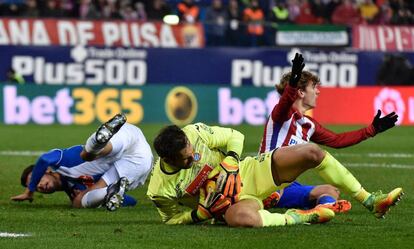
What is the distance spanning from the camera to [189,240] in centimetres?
977

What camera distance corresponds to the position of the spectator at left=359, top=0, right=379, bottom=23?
1368 inches

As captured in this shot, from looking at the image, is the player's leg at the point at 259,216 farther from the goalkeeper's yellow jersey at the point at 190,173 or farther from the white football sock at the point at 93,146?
the white football sock at the point at 93,146

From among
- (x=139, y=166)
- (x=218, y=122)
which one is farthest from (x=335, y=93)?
(x=139, y=166)

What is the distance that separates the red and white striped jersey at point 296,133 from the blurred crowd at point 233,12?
64.7 ft

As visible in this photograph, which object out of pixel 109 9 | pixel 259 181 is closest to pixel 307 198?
A: pixel 259 181

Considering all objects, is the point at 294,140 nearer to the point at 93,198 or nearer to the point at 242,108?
the point at 93,198

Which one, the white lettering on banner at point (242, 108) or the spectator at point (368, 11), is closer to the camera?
the white lettering on banner at point (242, 108)

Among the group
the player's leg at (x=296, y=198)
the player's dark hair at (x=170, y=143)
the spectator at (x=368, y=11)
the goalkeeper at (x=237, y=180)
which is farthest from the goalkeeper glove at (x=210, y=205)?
the spectator at (x=368, y=11)

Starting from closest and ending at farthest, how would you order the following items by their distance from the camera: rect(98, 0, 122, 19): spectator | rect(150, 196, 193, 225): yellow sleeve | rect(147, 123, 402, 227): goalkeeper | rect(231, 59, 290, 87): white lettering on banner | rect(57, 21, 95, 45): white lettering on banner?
rect(147, 123, 402, 227): goalkeeper → rect(150, 196, 193, 225): yellow sleeve → rect(57, 21, 95, 45): white lettering on banner → rect(231, 59, 290, 87): white lettering on banner → rect(98, 0, 122, 19): spectator

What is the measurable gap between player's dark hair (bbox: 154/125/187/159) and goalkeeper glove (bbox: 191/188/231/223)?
655 mm

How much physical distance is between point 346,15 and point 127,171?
2282cm

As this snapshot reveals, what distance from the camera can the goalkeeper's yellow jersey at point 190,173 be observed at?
419 inches

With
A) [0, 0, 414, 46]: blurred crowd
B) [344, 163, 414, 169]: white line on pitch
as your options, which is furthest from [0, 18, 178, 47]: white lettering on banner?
[344, 163, 414, 169]: white line on pitch

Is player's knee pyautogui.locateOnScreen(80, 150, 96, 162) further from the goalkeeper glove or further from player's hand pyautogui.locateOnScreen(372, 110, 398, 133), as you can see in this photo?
player's hand pyautogui.locateOnScreen(372, 110, 398, 133)
